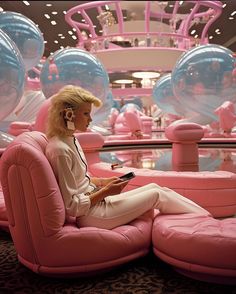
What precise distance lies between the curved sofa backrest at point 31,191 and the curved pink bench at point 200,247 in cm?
57

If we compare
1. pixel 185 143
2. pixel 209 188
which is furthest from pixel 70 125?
pixel 185 143

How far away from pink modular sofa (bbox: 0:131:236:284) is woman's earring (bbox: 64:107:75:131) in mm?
205

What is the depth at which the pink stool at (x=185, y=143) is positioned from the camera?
185 inches

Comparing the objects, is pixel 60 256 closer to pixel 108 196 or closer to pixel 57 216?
pixel 57 216

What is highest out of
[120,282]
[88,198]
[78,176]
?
[78,176]

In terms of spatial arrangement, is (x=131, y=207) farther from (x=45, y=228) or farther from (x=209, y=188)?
(x=209, y=188)

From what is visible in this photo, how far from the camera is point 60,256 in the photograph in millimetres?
1892

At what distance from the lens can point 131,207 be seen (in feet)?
6.97

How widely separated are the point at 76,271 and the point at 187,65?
5992mm

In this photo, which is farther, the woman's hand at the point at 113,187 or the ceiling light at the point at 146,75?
the ceiling light at the point at 146,75

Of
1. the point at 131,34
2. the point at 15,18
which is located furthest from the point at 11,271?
the point at 131,34

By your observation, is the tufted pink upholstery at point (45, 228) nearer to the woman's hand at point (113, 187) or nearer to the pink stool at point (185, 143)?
the woman's hand at point (113, 187)

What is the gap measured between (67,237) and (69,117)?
2.06ft

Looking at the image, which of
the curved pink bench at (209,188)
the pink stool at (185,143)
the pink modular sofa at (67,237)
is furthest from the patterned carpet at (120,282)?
the pink stool at (185,143)
